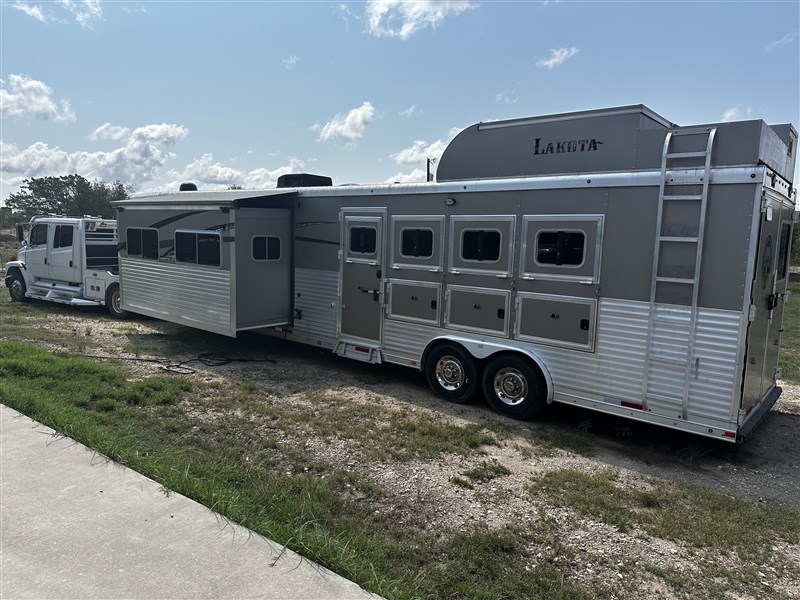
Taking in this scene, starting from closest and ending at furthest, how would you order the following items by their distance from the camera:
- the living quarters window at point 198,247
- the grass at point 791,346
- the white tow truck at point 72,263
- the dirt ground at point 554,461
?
1. the dirt ground at point 554,461
2. the living quarters window at point 198,247
3. the grass at point 791,346
4. the white tow truck at point 72,263

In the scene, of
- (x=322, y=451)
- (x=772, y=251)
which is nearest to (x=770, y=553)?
(x=772, y=251)

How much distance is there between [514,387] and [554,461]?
1.39 metres

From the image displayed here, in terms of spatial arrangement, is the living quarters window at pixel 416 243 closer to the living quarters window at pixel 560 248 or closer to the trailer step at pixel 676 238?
the living quarters window at pixel 560 248

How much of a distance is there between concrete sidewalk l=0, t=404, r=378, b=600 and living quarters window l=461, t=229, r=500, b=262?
4.38 m

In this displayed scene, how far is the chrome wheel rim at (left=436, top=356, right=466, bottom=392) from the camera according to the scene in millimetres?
7621

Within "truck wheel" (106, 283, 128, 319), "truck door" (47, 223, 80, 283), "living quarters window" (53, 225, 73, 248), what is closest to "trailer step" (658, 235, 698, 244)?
"truck wheel" (106, 283, 128, 319)

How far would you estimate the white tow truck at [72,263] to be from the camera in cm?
1355

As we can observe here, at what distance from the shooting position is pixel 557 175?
6.73 m

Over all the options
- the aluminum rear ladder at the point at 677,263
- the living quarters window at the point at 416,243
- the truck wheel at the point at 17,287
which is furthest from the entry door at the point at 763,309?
the truck wheel at the point at 17,287

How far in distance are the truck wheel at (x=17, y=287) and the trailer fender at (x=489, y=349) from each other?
1246cm

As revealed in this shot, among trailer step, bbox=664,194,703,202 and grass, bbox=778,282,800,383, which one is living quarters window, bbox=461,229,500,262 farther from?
grass, bbox=778,282,800,383

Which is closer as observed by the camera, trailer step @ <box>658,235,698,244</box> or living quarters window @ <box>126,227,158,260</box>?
trailer step @ <box>658,235,698,244</box>

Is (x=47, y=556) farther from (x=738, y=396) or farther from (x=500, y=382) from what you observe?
(x=738, y=396)

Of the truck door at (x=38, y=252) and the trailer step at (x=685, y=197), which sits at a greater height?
the trailer step at (x=685, y=197)
